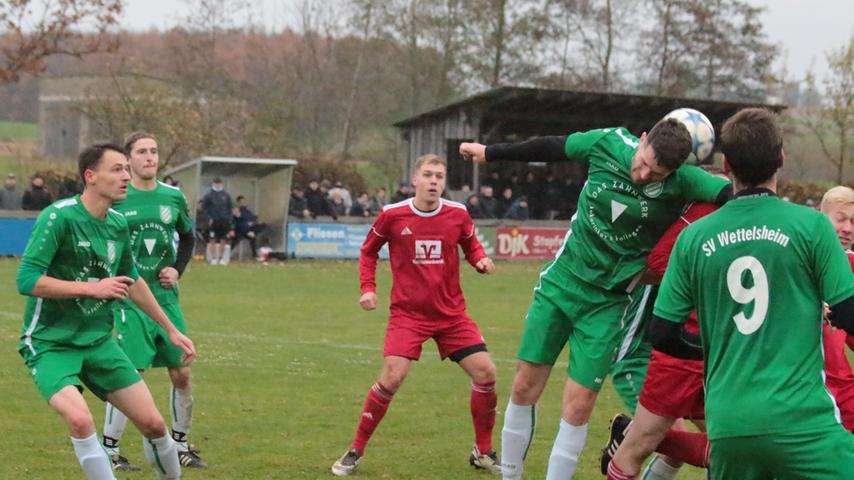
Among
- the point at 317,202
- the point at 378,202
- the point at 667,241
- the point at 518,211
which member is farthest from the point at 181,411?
the point at 378,202

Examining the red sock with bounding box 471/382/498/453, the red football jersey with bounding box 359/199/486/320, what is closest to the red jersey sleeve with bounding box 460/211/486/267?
the red football jersey with bounding box 359/199/486/320

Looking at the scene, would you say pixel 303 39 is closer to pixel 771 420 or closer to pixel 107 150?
pixel 107 150

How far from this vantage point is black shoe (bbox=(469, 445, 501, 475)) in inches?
325

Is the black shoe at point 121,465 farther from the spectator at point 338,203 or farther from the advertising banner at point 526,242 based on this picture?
the advertising banner at point 526,242

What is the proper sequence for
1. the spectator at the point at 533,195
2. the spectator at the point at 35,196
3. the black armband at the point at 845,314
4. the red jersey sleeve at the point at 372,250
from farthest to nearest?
the spectator at the point at 533,195 → the spectator at the point at 35,196 → the red jersey sleeve at the point at 372,250 → the black armband at the point at 845,314

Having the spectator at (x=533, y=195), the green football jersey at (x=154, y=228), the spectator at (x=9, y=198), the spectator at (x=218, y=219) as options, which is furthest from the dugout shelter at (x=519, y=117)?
the green football jersey at (x=154, y=228)

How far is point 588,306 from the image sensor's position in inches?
267

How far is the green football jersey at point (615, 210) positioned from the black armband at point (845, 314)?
7.57ft

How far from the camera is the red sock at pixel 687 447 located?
240 inches

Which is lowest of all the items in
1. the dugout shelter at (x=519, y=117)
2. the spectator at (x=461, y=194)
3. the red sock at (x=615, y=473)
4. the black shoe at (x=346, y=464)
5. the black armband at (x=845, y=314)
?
the black shoe at (x=346, y=464)

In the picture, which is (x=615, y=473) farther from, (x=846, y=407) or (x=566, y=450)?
(x=846, y=407)

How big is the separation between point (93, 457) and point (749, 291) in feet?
11.3

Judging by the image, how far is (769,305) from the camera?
4.29 meters

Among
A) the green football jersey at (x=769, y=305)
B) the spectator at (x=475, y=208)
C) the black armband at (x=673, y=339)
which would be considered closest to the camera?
the green football jersey at (x=769, y=305)
